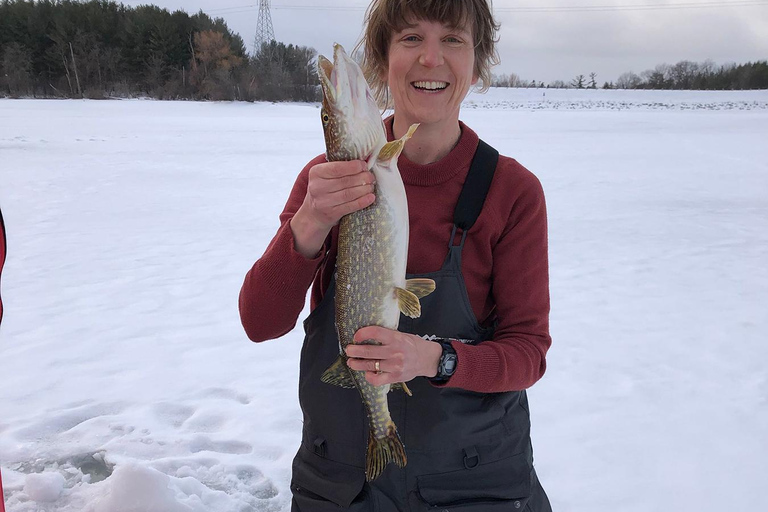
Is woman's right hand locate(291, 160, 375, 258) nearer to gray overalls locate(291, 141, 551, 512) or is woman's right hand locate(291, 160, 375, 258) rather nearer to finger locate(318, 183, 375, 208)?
finger locate(318, 183, 375, 208)

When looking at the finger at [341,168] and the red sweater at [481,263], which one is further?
the red sweater at [481,263]

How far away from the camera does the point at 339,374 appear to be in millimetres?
1604

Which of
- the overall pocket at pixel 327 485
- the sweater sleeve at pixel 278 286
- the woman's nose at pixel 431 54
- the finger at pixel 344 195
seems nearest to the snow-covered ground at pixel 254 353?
the overall pocket at pixel 327 485

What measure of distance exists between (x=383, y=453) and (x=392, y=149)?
2.81ft

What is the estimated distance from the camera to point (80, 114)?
85.5 ft

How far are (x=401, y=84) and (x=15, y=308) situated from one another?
15.1 ft

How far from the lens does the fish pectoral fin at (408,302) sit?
1.50 metres

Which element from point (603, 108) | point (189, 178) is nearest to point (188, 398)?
point (189, 178)

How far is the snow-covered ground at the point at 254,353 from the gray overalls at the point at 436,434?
1.13 m

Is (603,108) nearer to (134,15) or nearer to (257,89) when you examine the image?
(257,89)

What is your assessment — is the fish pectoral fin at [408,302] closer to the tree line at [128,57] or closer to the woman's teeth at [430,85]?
the woman's teeth at [430,85]

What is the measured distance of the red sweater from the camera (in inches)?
63.5

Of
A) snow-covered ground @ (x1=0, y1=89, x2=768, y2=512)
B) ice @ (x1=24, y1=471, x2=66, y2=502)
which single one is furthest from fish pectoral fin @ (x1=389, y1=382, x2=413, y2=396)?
ice @ (x1=24, y1=471, x2=66, y2=502)

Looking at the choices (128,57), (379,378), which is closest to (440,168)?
(379,378)
